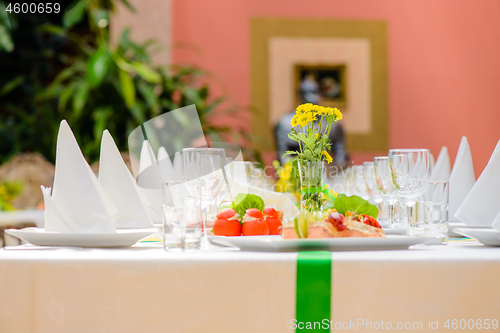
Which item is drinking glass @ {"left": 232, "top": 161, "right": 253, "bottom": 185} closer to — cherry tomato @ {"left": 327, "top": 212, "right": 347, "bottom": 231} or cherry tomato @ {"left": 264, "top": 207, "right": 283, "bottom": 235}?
cherry tomato @ {"left": 264, "top": 207, "right": 283, "bottom": 235}

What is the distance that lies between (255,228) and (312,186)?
126 mm

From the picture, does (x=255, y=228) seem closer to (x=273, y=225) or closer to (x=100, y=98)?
(x=273, y=225)

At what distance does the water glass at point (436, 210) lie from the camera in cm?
92

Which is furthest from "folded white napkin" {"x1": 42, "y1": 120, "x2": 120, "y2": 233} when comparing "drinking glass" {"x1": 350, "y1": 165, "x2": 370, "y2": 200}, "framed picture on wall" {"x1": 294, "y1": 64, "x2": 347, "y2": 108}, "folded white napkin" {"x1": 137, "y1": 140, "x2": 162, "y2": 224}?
"framed picture on wall" {"x1": 294, "y1": 64, "x2": 347, "y2": 108}

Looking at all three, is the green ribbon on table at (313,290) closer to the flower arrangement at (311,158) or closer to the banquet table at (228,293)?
the banquet table at (228,293)

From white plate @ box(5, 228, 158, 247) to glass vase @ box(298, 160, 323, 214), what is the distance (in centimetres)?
28

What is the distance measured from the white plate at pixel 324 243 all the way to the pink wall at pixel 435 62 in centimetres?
442

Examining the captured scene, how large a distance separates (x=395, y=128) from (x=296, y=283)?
15.5 ft

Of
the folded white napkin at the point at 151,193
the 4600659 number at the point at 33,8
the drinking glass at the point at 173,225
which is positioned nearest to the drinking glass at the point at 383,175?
the drinking glass at the point at 173,225

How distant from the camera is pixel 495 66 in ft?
17.2

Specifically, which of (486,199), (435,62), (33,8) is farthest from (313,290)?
(435,62)

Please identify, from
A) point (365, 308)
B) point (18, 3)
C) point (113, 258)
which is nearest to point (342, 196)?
point (365, 308)

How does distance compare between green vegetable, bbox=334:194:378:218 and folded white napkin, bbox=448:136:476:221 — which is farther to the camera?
folded white napkin, bbox=448:136:476:221

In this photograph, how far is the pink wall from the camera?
515cm
